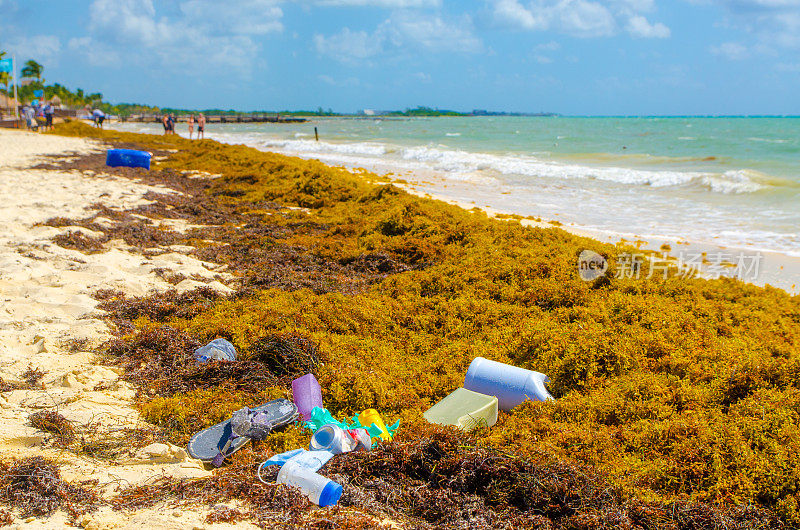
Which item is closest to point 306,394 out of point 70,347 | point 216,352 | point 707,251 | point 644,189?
point 216,352

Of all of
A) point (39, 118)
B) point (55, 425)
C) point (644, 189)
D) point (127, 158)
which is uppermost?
point (39, 118)

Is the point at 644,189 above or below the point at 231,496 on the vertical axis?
above

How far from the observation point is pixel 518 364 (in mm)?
4348

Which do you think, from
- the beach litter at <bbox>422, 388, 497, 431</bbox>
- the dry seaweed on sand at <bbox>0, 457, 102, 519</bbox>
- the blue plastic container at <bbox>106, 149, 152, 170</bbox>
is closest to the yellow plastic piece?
the beach litter at <bbox>422, 388, 497, 431</bbox>

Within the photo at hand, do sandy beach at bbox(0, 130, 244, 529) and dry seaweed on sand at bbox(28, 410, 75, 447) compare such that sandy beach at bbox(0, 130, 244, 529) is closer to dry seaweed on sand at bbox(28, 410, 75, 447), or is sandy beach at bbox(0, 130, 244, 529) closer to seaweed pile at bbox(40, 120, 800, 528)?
dry seaweed on sand at bbox(28, 410, 75, 447)

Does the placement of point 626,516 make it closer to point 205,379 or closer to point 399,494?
point 399,494

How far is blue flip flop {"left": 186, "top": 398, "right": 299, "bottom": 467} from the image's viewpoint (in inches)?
119

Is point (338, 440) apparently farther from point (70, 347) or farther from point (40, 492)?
point (70, 347)

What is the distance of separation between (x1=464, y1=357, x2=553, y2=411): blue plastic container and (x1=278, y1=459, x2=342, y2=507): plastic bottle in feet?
4.94

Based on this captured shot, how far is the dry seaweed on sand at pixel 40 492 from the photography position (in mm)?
2420

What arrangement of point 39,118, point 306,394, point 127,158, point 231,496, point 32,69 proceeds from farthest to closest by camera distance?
1. point 32,69
2. point 39,118
3. point 127,158
4. point 306,394
5. point 231,496

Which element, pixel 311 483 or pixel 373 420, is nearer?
pixel 311 483

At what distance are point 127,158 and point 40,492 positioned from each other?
1539 centimetres

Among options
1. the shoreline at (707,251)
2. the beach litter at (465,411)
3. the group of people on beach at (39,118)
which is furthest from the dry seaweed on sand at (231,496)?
the group of people on beach at (39,118)
